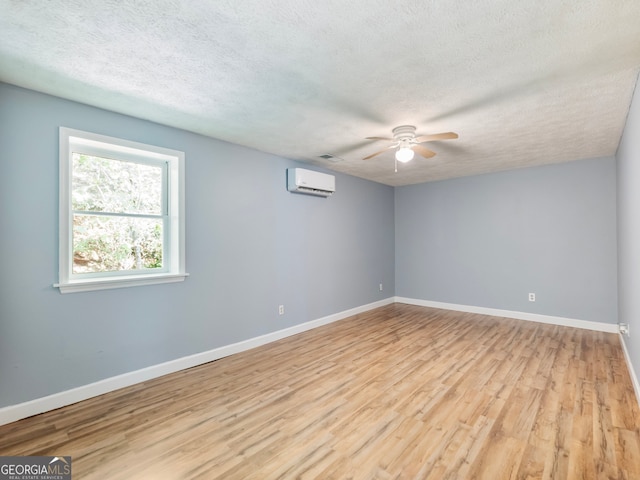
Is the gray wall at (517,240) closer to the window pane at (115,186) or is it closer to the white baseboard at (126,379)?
the white baseboard at (126,379)

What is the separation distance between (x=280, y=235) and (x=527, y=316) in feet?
13.6

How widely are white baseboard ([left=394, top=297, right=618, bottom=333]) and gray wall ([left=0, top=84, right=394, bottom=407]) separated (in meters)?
1.45

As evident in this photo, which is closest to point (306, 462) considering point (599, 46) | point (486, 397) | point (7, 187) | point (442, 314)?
point (486, 397)

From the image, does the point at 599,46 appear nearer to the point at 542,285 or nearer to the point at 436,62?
the point at 436,62

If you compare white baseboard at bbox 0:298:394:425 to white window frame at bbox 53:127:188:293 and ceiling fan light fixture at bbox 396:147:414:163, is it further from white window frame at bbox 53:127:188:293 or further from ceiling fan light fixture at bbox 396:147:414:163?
ceiling fan light fixture at bbox 396:147:414:163

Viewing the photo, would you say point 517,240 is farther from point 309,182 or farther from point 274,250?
point 274,250

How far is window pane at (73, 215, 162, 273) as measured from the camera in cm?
267

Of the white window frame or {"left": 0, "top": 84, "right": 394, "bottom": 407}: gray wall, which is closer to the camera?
{"left": 0, "top": 84, "right": 394, "bottom": 407}: gray wall

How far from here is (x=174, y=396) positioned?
2.61 meters

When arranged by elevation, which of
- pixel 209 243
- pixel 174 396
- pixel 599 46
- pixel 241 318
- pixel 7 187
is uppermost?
pixel 599 46

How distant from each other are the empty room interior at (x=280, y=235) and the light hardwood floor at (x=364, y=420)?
19 millimetres

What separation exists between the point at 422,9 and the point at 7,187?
2.98m

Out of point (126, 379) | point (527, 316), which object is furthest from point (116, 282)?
point (527, 316)

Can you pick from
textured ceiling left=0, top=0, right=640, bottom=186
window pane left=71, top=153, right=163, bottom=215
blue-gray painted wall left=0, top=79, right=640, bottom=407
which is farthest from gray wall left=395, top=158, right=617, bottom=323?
window pane left=71, top=153, right=163, bottom=215
